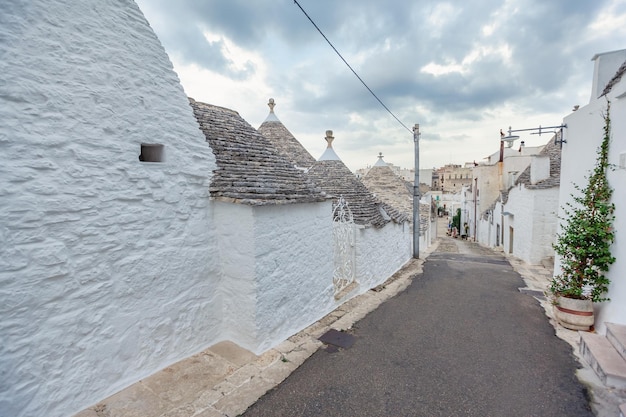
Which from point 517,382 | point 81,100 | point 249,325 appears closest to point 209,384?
point 249,325

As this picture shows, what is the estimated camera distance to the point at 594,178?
5.83 meters

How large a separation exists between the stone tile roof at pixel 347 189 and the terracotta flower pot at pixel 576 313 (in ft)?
14.7

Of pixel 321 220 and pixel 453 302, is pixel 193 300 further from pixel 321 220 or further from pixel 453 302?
Result: pixel 453 302

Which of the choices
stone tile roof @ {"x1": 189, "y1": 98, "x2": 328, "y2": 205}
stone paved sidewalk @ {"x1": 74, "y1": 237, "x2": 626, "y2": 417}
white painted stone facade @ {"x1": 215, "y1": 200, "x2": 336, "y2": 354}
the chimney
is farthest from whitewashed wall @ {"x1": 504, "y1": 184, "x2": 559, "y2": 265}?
white painted stone facade @ {"x1": 215, "y1": 200, "x2": 336, "y2": 354}

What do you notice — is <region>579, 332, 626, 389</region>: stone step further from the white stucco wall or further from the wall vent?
the wall vent

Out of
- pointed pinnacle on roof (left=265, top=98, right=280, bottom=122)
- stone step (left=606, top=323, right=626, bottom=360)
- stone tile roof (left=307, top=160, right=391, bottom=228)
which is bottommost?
stone step (left=606, top=323, right=626, bottom=360)

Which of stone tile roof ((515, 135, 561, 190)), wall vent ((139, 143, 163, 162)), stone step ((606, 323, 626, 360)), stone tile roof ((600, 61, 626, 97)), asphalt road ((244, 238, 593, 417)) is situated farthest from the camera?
stone tile roof ((515, 135, 561, 190))

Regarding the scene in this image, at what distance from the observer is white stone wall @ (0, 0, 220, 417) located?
316 centimetres

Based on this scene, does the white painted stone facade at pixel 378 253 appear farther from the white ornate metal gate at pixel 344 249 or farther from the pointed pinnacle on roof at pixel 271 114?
the pointed pinnacle on roof at pixel 271 114

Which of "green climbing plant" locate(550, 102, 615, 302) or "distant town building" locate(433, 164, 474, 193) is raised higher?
"distant town building" locate(433, 164, 474, 193)

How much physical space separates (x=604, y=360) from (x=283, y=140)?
11.5 metres

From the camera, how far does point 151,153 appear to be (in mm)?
4625

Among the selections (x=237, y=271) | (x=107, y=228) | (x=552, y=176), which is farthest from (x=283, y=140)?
(x=552, y=176)

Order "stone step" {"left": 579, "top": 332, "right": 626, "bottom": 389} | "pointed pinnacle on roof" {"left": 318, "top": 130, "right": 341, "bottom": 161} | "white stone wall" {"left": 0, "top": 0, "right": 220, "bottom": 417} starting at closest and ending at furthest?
"white stone wall" {"left": 0, "top": 0, "right": 220, "bottom": 417} < "stone step" {"left": 579, "top": 332, "right": 626, "bottom": 389} < "pointed pinnacle on roof" {"left": 318, "top": 130, "right": 341, "bottom": 161}
